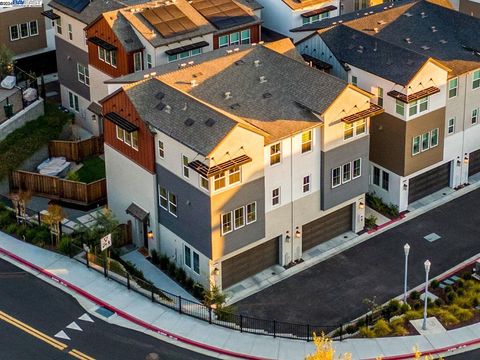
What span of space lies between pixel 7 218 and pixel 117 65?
45.1ft

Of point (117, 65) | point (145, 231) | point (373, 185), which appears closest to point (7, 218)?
point (145, 231)

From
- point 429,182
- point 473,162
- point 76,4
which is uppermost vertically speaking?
point 76,4

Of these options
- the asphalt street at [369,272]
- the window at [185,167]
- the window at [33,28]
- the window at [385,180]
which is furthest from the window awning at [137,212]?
the window at [33,28]

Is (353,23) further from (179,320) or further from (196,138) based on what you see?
(179,320)

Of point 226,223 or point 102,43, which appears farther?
point 102,43

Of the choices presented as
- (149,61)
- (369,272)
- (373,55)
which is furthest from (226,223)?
(149,61)

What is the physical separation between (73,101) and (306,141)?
83.4ft

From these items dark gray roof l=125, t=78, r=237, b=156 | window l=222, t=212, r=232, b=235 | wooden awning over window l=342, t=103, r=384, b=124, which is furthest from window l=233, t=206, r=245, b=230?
wooden awning over window l=342, t=103, r=384, b=124

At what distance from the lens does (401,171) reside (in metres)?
60.4

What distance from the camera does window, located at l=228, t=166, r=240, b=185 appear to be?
5063 cm

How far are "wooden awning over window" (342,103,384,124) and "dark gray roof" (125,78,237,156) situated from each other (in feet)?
26.0

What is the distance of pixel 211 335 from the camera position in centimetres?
4903

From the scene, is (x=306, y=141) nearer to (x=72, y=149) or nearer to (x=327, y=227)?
(x=327, y=227)

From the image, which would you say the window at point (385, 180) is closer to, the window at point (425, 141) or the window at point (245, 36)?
the window at point (425, 141)
